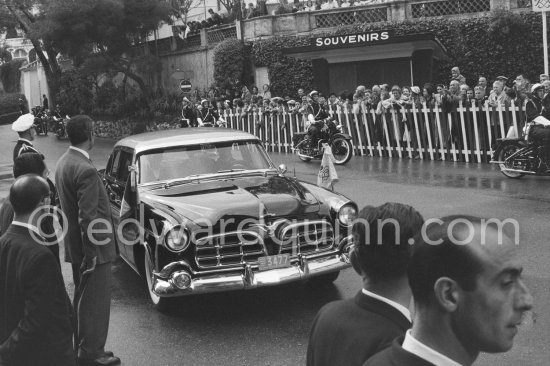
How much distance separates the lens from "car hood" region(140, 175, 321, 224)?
6828mm

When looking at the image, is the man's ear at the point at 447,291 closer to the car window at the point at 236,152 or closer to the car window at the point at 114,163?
the car window at the point at 236,152

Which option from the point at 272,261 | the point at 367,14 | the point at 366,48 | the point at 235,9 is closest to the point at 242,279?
the point at 272,261

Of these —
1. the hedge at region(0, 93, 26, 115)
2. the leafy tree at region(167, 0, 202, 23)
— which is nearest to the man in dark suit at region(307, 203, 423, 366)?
the leafy tree at region(167, 0, 202, 23)

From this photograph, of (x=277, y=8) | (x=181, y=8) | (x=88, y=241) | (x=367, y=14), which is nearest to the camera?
(x=88, y=241)

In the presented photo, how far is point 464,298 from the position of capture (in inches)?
77.2

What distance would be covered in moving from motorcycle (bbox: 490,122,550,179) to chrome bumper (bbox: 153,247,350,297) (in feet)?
24.7

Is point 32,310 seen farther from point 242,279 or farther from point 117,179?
point 117,179

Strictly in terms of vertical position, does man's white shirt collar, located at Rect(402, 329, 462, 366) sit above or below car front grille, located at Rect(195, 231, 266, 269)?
above

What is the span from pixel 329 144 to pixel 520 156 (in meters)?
5.32

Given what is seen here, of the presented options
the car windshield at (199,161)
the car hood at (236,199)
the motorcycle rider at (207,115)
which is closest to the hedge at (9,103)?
the motorcycle rider at (207,115)

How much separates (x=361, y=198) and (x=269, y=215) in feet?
20.2

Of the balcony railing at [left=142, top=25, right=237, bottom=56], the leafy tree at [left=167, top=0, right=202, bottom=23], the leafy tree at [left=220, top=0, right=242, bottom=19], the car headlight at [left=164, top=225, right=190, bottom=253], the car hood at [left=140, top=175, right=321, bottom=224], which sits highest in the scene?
the leafy tree at [left=167, top=0, right=202, bottom=23]

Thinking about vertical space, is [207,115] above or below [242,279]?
above

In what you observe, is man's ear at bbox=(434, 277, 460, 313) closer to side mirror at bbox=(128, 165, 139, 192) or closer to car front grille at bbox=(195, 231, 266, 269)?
car front grille at bbox=(195, 231, 266, 269)
